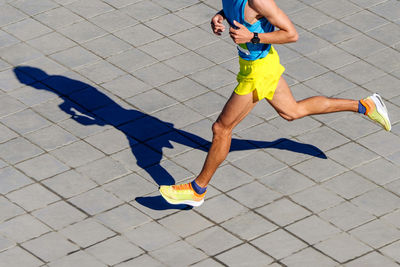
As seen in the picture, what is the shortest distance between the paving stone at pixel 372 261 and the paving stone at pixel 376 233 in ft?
0.53

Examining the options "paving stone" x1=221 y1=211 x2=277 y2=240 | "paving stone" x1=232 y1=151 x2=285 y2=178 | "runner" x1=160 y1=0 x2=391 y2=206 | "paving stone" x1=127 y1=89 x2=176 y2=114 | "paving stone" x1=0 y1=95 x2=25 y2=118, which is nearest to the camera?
"runner" x1=160 y1=0 x2=391 y2=206

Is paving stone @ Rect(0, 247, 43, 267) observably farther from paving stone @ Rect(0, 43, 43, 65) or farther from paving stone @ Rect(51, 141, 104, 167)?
paving stone @ Rect(0, 43, 43, 65)

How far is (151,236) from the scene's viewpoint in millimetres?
9719

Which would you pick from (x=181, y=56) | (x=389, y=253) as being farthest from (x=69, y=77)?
(x=389, y=253)

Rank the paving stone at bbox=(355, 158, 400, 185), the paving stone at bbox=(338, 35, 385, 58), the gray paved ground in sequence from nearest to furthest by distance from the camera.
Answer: the gray paved ground < the paving stone at bbox=(355, 158, 400, 185) < the paving stone at bbox=(338, 35, 385, 58)

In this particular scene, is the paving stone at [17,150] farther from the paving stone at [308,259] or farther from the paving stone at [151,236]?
the paving stone at [308,259]

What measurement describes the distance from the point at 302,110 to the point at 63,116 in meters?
2.69

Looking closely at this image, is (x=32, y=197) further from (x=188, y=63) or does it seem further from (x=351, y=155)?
(x=351, y=155)

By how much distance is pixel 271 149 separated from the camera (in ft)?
35.9

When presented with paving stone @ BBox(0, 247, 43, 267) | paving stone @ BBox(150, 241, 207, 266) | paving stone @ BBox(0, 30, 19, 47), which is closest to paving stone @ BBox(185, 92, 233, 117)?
paving stone @ BBox(150, 241, 207, 266)

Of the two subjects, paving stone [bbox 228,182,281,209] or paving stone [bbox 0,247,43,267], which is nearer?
paving stone [bbox 0,247,43,267]

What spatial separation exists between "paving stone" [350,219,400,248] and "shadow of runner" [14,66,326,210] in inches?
47.9

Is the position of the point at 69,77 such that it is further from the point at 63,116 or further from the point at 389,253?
the point at 389,253

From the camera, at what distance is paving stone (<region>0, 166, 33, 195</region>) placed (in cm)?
1032
